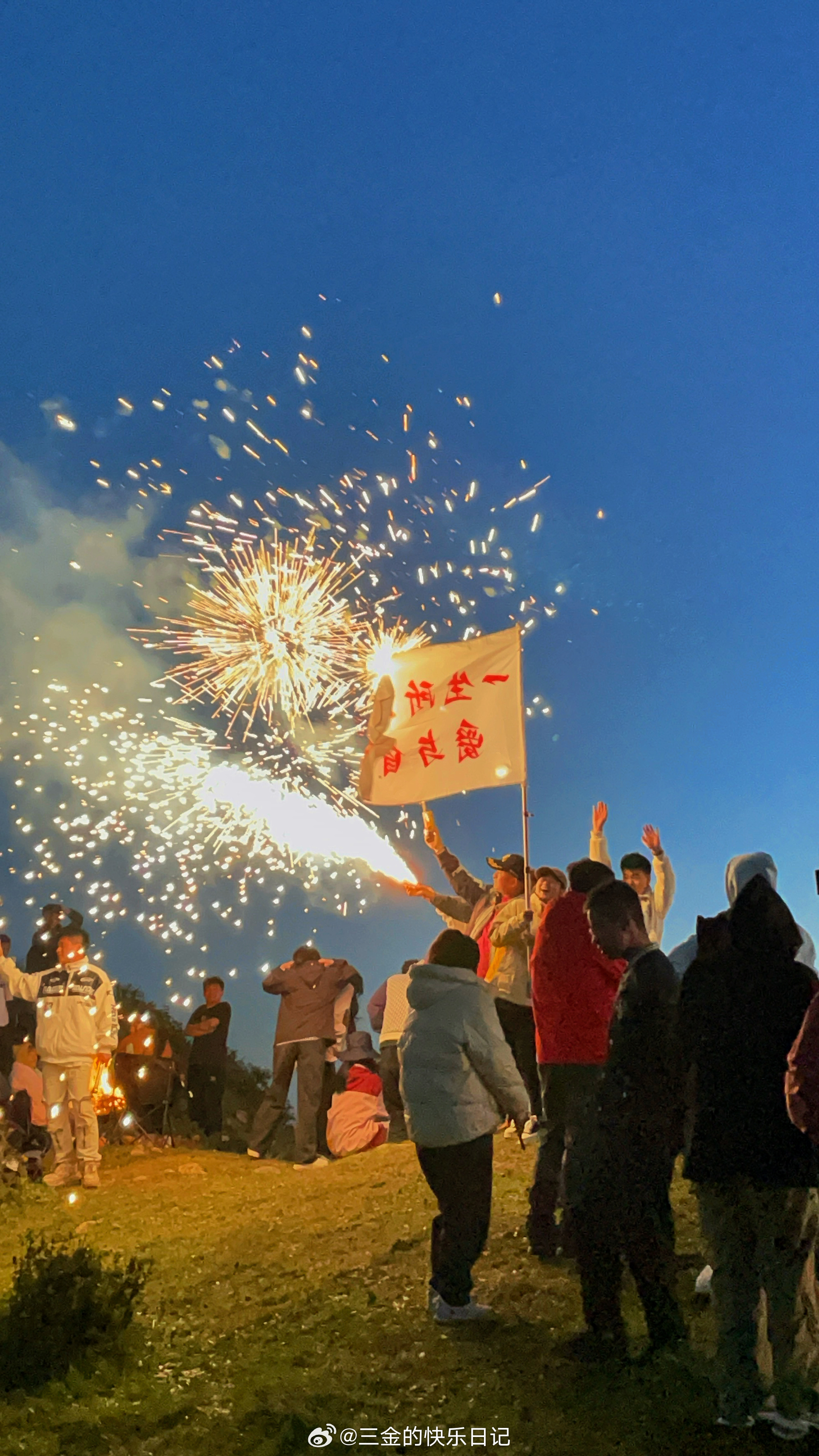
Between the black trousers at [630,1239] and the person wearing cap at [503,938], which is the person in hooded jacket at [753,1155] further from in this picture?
the person wearing cap at [503,938]

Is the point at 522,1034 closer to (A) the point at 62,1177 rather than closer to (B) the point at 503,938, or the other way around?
(B) the point at 503,938

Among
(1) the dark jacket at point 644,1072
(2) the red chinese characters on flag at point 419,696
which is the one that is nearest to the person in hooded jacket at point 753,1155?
(1) the dark jacket at point 644,1072

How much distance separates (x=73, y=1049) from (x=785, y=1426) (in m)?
8.65

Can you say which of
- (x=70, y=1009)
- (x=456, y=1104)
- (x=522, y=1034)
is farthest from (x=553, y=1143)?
(x=70, y=1009)

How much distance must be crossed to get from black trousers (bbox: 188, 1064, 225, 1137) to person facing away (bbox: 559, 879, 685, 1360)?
10599 mm

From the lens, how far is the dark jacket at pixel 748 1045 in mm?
4246

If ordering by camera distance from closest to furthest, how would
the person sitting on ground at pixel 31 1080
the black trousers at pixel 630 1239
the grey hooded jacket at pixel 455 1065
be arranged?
1. the black trousers at pixel 630 1239
2. the grey hooded jacket at pixel 455 1065
3. the person sitting on ground at pixel 31 1080

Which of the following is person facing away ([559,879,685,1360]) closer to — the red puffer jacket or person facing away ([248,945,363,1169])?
the red puffer jacket

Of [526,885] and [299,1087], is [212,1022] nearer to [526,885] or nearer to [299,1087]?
[299,1087]

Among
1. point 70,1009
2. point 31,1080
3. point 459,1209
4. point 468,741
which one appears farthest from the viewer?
point 31,1080

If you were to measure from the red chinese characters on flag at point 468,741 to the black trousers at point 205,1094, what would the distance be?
7052 mm

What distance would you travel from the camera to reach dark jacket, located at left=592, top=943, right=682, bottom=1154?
15.8ft

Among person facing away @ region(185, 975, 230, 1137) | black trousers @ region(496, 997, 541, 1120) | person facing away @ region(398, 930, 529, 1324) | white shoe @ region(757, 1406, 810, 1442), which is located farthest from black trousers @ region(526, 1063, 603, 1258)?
person facing away @ region(185, 975, 230, 1137)

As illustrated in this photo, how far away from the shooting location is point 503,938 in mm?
8805
